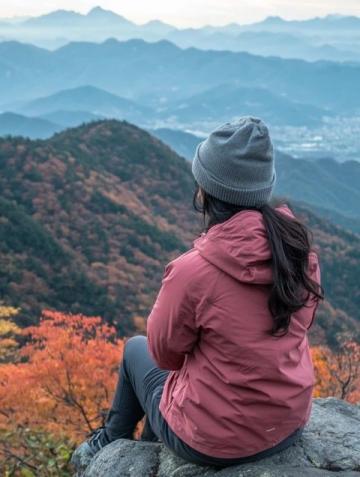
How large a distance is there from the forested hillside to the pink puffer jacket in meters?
19.7

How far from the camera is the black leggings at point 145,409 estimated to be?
3516mm

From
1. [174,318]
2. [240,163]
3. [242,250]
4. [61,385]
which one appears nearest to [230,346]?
[174,318]

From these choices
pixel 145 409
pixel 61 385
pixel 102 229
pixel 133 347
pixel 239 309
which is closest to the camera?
pixel 239 309

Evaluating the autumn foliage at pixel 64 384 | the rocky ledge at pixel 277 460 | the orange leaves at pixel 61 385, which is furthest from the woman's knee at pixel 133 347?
the orange leaves at pixel 61 385

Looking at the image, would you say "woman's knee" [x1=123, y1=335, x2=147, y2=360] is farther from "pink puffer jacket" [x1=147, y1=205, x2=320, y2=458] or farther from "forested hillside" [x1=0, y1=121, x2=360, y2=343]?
"forested hillside" [x1=0, y1=121, x2=360, y2=343]

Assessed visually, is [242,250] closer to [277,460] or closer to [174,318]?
[174,318]

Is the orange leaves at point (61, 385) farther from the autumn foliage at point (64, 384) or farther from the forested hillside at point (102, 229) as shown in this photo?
the forested hillside at point (102, 229)

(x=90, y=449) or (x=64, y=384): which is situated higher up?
(x=90, y=449)

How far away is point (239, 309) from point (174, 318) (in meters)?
0.35

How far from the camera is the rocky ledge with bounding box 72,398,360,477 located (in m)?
3.46

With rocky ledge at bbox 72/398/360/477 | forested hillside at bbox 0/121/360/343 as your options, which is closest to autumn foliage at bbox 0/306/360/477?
rocky ledge at bbox 72/398/360/477

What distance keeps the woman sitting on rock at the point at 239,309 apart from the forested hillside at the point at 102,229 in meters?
19.7

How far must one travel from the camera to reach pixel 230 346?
3014mm

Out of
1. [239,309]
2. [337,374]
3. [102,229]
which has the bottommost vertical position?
[102,229]
